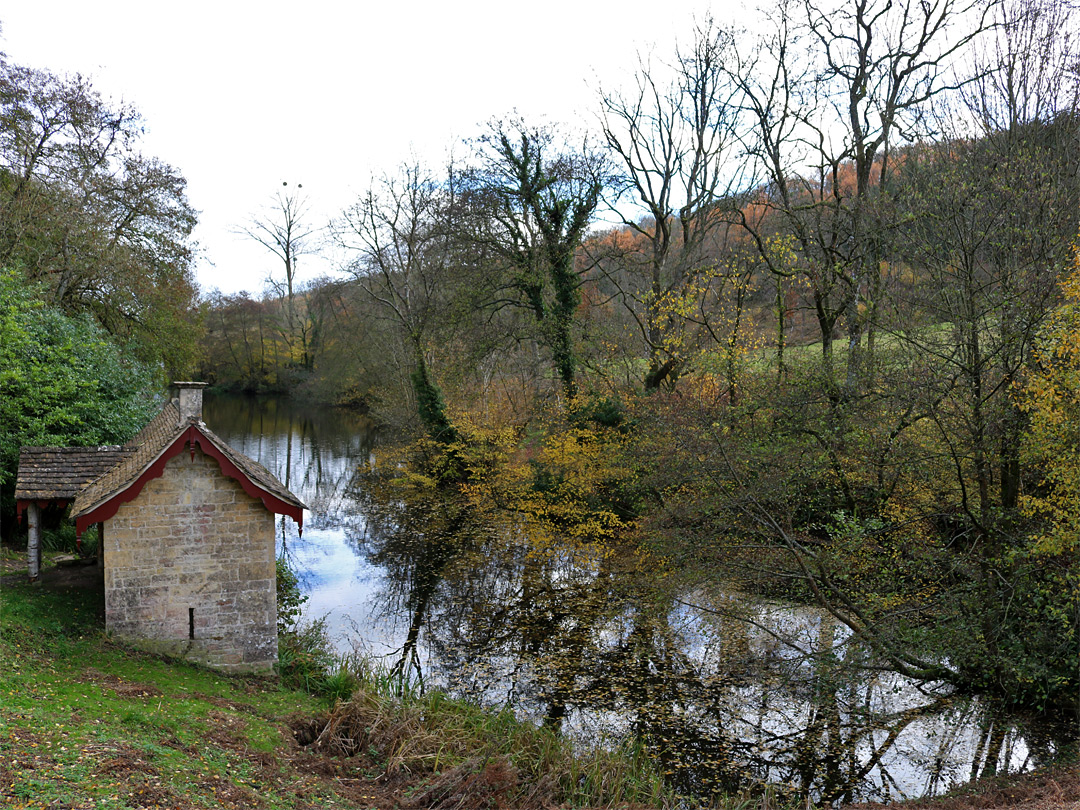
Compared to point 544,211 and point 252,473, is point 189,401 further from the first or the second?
point 544,211

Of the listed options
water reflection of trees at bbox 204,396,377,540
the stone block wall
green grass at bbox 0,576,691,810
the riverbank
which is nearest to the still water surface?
the riverbank

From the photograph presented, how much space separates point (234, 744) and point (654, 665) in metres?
7.16

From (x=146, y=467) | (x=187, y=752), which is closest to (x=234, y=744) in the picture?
(x=187, y=752)

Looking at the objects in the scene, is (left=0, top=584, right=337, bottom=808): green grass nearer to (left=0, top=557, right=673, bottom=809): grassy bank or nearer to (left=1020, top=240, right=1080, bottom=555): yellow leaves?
(left=0, top=557, right=673, bottom=809): grassy bank

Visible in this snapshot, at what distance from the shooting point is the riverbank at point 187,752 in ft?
19.9

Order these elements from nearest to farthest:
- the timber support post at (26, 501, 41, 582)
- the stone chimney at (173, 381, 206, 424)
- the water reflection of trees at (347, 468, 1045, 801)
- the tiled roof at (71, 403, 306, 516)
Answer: the water reflection of trees at (347, 468, 1045, 801) → the tiled roof at (71, 403, 306, 516) → the stone chimney at (173, 381, 206, 424) → the timber support post at (26, 501, 41, 582)

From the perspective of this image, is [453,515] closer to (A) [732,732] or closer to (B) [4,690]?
(A) [732,732]

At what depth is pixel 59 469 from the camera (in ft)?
39.4

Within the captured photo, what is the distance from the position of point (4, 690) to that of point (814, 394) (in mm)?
12668

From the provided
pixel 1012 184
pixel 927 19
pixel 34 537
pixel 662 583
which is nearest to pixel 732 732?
pixel 662 583

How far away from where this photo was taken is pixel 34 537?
11742 millimetres

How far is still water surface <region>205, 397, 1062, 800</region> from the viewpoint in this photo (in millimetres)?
9281

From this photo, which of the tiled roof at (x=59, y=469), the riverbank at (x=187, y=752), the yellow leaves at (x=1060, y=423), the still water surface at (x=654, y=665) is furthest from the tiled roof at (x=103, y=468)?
the yellow leaves at (x=1060, y=423)

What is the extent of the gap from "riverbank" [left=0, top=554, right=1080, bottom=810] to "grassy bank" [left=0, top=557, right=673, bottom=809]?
0.7 inches
